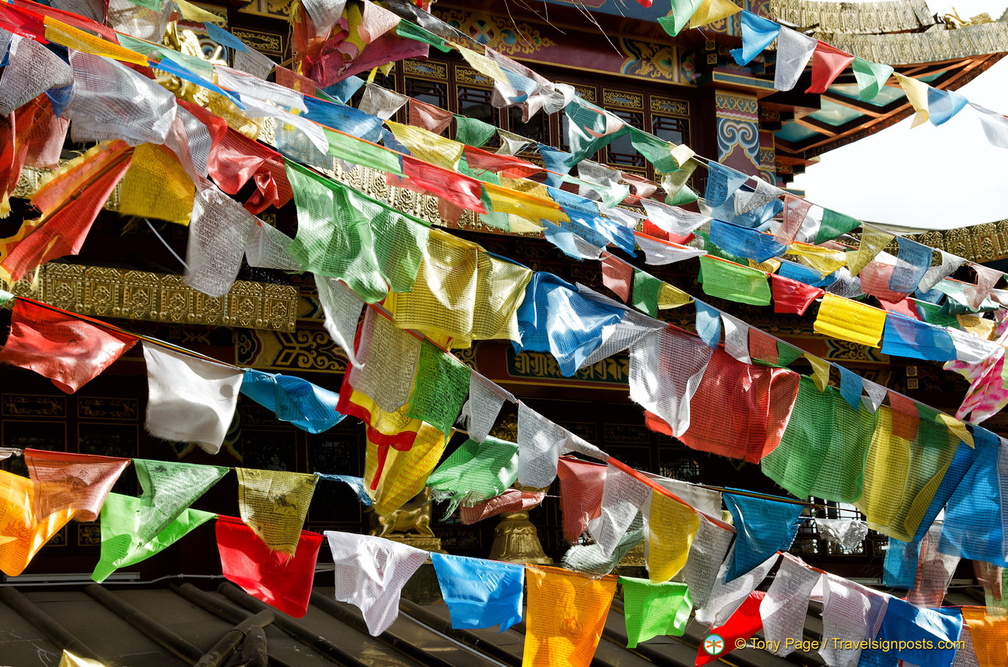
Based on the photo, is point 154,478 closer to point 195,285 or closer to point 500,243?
point 195,285

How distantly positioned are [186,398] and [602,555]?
2453mm

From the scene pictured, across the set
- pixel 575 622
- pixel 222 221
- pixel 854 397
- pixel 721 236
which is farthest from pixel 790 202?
pixel 222 221

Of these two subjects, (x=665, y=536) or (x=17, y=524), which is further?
(x=665, y=536)

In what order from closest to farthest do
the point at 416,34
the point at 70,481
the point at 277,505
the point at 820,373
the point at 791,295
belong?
the point at 70,481 < the point at 277,505 < the point at 820,373 < the point at 416,34 < the point at 791,295

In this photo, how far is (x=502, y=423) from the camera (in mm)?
10281

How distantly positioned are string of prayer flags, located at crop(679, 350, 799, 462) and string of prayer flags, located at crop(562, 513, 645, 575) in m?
0.56

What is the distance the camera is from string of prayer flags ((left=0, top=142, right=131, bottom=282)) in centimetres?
515

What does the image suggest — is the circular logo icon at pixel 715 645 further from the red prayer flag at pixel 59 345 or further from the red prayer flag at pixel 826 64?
the red prayer flag at pixel 59 345

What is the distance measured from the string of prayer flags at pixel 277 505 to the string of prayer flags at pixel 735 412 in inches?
83.1

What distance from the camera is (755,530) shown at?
263 inches

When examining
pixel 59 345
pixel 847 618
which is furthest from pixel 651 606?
pixel 59 345

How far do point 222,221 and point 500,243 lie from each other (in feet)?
16.7

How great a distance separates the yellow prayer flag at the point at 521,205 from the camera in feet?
20.7

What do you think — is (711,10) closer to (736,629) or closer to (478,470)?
(478,470)
